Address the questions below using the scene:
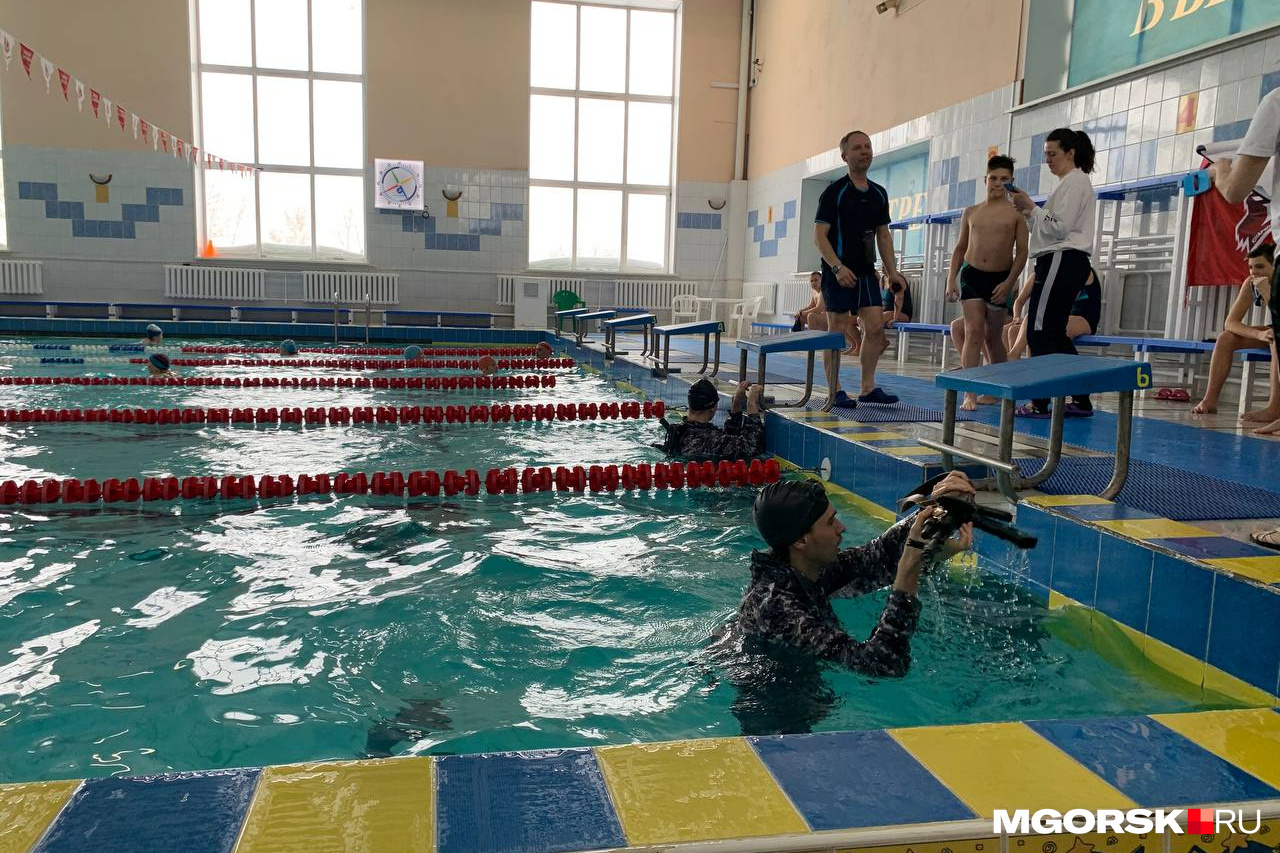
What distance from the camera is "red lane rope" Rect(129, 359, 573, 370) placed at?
11.1 meters

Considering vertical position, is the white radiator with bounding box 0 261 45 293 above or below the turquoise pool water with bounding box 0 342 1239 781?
above

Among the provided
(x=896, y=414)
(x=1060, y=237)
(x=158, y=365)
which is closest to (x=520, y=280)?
(x=158, y=365)

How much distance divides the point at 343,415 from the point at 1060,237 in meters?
5.30

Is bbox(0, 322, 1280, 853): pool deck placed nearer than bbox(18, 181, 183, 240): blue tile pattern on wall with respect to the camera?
Yes

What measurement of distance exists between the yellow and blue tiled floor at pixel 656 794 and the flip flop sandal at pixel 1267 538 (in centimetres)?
114

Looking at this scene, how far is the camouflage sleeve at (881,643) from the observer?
7.54ft

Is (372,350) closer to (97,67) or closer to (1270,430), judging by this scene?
(97,67)

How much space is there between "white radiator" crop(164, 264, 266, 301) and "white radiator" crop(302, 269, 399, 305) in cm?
83

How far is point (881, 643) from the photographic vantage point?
2305 millimetres

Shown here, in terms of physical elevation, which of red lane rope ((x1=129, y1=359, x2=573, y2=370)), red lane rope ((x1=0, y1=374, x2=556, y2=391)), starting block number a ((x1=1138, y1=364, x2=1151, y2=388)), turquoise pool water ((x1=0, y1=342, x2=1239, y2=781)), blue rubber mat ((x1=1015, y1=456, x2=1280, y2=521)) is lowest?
turquoise pool water ((x1=0, y1=342, x2=1239, y2=781))

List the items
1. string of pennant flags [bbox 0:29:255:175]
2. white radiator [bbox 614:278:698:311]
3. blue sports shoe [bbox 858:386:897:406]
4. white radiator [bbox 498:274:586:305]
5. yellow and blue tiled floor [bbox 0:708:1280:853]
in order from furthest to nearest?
1. white radiator [bbox 614:278:698:311]
2. white radiator [bbox 498:274:586:305]
3. string of pennant flags [bbox 0:29:255:175]
4. blue sports shoe [bbox 858:386:897:406]
5. yellow and blue tiled floor [bbox 0:708:1280:853]

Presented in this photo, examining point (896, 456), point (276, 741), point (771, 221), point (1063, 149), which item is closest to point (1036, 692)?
point (896, 456)

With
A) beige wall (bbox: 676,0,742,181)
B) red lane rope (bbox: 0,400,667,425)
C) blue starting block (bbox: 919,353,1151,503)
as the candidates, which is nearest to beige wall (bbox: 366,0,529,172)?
beige wall (bbox: 676,0,742,181)

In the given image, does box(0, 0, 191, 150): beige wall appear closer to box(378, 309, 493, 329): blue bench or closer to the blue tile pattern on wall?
the blue tile pattern on wall
